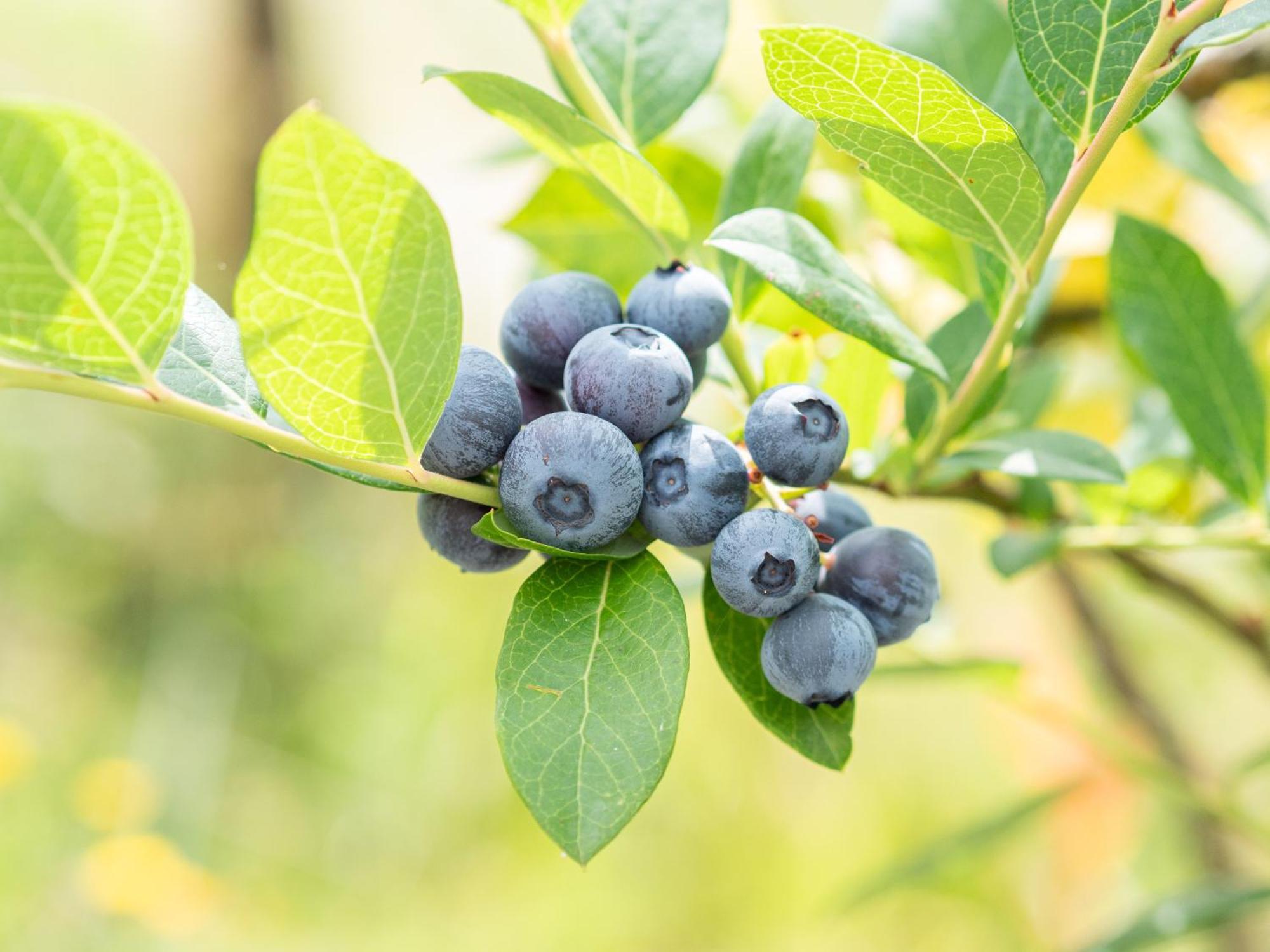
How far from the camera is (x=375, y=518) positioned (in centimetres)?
364

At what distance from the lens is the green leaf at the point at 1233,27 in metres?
0.35

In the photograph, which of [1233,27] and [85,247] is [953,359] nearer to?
[1233,27]

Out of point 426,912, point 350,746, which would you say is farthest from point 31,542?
point 426,912

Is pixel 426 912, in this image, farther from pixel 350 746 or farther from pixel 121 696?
pixel 121 696

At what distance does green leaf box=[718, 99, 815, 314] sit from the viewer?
0.59 m

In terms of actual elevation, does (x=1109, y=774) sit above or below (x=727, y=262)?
below

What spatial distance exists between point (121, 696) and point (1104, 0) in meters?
3.51

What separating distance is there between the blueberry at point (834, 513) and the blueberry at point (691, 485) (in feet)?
0.29

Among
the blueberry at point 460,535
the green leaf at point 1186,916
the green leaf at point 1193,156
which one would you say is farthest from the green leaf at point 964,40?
the green leaf at point 1186,916

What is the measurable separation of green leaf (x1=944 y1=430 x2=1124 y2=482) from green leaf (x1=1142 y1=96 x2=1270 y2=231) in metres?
0.32

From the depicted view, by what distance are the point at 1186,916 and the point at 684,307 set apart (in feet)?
2.50

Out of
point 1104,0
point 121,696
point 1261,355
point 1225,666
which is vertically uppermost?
point 1104,0

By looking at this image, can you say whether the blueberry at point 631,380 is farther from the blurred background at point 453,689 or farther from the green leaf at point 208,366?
the blurred background at point 453,689

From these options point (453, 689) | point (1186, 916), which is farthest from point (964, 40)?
point (453, 689)
